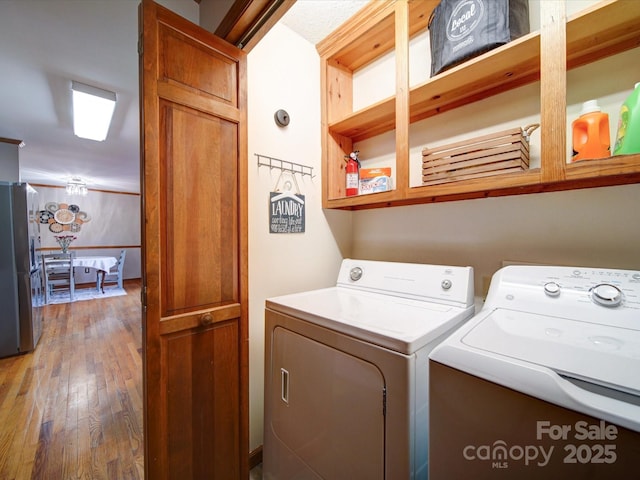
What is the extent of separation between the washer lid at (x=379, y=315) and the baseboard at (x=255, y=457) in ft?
2.91

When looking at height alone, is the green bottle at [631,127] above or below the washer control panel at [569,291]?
above

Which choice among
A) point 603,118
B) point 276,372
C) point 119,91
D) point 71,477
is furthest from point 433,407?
point 119,91

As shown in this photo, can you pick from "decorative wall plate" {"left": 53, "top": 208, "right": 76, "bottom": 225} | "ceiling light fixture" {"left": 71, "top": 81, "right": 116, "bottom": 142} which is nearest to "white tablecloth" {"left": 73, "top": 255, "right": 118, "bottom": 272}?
"decorative wall plate" {"left": 53, "top": 208, "right": 76, "bottom": 225}

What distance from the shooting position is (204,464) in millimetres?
1150

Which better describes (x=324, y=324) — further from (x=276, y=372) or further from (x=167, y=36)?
(x=167, y=36)

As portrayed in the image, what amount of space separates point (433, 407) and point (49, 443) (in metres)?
2.42

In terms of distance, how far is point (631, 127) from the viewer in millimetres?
828

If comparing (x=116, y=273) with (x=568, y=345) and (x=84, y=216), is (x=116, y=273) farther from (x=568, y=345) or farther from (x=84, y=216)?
(x=568, y=345)

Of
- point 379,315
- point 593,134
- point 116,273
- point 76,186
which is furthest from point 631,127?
point 116,273

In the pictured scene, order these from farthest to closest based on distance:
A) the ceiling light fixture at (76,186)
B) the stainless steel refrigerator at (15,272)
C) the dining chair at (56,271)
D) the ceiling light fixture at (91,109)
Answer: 1. the ceiling light fixture at (76,186)
2. the dining chair at (56,271)
3. the stainless steel refrigerator at (15,272)
4. the ceiling light fixture at (91,109)

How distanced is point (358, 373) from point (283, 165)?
1.16m

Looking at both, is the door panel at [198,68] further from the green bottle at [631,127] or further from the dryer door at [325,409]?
the green bottle at [631,127]

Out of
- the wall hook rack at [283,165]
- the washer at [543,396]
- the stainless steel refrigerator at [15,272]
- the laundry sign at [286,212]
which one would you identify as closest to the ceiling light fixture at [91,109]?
the stainless steel refrigerator at [15,272]

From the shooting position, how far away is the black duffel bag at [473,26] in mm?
1033
